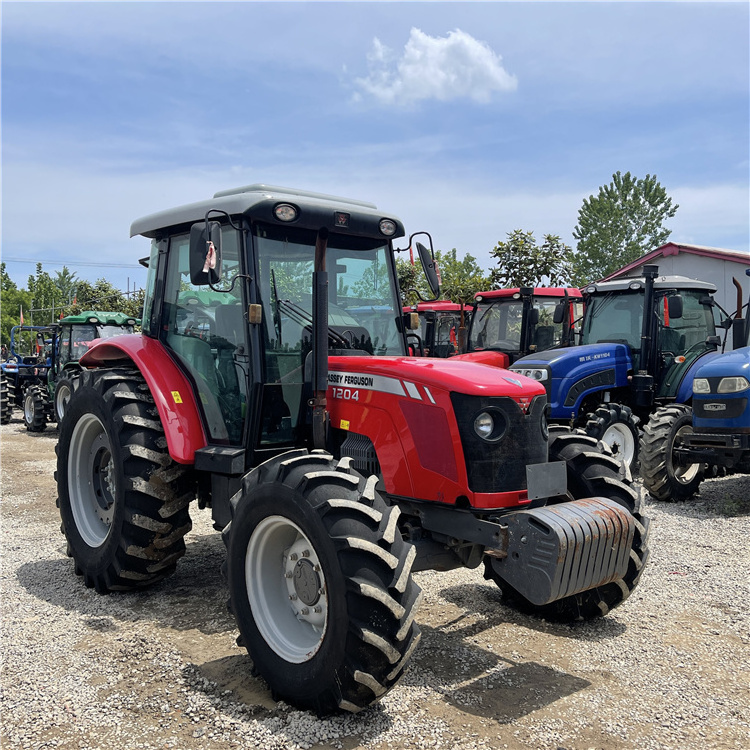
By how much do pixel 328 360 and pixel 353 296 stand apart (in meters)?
0.58

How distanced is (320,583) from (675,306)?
670 centimetres

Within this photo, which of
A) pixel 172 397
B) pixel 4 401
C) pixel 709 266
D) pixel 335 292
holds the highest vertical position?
pixel 709 266

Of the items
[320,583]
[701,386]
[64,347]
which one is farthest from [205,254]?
[64,347]

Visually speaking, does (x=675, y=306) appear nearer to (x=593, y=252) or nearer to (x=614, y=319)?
(x=614, y=319)

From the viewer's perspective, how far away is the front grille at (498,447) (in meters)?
3.72

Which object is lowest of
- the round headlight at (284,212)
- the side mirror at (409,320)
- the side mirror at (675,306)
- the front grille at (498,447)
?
the front grille at (498,447)

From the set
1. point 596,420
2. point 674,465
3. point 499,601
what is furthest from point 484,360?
point 499,601

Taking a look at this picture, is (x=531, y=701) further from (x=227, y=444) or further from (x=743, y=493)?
(x=743, y=493)

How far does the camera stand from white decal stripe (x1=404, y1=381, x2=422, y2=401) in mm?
3885

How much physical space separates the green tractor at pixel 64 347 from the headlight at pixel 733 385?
11940 millimetres

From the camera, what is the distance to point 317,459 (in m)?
3.66

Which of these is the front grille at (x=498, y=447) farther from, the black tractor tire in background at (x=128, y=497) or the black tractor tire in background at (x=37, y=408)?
the black tractor tire in background at (x=37, y=408)

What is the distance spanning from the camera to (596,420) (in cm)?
863

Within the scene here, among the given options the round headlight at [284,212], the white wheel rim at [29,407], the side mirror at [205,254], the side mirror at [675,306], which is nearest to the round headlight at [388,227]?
the round headlight at [284,212]
